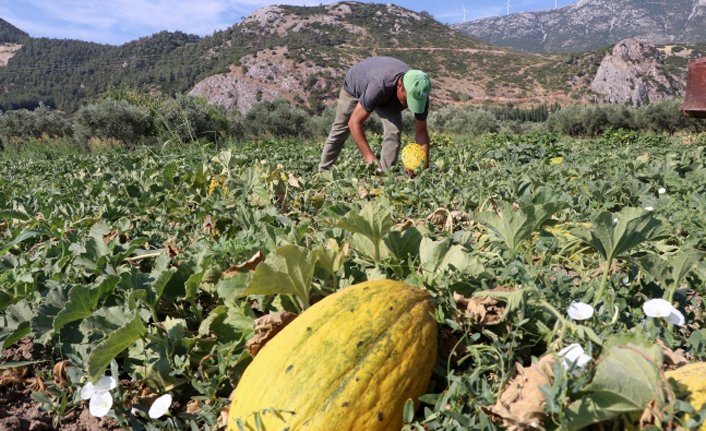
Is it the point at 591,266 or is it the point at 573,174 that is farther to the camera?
the point at 573,174

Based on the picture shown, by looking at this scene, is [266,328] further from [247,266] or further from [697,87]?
[697,87]

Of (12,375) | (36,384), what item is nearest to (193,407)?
(36,384)

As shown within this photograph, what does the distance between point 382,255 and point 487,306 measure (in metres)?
0.58

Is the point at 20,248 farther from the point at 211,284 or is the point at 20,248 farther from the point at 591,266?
the point at 591,266

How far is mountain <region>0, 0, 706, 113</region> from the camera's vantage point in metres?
74.1

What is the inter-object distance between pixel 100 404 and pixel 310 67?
85054 mm

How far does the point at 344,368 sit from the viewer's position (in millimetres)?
1088

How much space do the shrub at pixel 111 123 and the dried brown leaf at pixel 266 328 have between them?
1782 centimetres

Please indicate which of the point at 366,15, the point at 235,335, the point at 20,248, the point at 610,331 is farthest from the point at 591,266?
the point at 366,15

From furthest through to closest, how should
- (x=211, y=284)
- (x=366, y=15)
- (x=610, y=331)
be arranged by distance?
(x=366, y=15)
(x=211, y=284)
(x=610, y=331)

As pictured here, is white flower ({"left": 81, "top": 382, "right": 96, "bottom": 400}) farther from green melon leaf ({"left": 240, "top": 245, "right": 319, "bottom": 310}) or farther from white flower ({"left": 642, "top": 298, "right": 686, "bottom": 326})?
white flower ({"left": 642, "top": 298, "right": 686, "bottom": 326})

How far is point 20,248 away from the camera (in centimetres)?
249

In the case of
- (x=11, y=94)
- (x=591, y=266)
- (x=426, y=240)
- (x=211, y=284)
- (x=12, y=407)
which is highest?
(x=11, y=94)

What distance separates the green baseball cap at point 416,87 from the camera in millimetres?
4562
